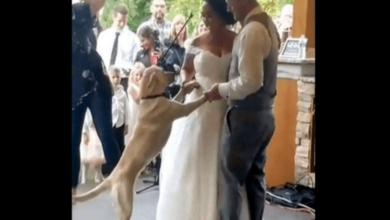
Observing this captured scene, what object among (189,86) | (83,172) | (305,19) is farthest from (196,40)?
(83,172)

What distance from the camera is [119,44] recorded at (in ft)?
4.50

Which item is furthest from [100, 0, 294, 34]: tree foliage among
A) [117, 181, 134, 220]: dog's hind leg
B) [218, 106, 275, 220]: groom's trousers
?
[117, 181, 134, 220]: dog's hind leg

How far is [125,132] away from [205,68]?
261 mm

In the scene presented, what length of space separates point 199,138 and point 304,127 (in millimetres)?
316

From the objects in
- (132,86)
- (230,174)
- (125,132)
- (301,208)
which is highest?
(132,86)

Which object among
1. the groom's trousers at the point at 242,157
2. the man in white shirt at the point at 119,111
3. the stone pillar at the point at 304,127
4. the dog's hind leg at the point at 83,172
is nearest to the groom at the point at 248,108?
the groom's trousers at the point at 242,157

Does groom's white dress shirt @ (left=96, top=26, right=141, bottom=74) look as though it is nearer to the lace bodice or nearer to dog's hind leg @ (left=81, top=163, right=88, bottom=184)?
the lace bodice

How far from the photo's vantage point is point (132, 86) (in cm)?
138

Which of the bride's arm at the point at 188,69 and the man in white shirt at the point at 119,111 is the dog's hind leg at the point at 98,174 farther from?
the bride's arm at the point at 188,69

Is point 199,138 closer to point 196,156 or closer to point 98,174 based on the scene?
point 196,156

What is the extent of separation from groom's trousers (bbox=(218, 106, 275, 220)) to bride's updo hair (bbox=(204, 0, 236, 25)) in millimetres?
225
